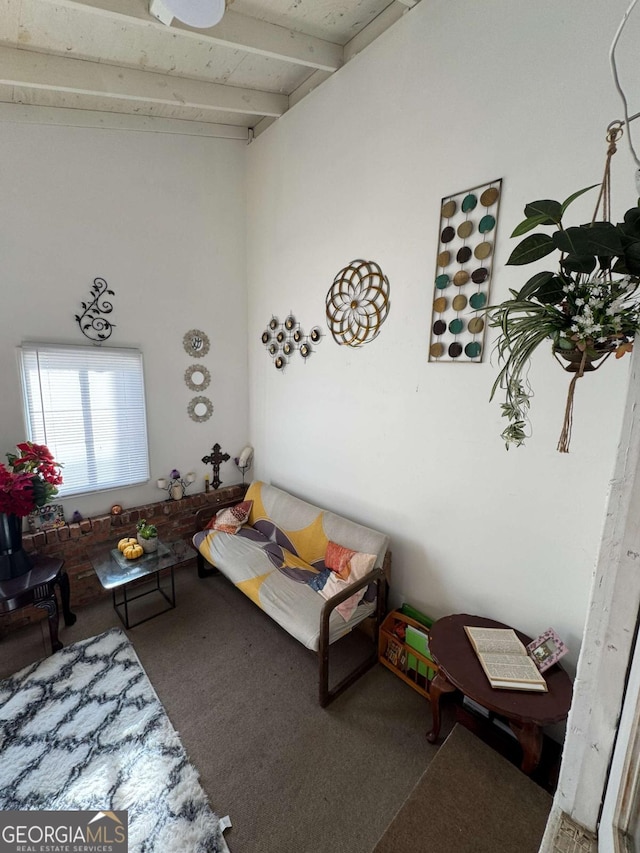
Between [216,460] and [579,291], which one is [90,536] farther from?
[579,291]

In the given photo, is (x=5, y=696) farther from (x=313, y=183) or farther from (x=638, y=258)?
(x=313, y=183)

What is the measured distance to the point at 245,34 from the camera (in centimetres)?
193

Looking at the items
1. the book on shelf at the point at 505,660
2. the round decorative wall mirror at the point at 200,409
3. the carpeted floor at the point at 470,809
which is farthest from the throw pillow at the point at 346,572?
the round decorative wall mirror at the point at 200,409

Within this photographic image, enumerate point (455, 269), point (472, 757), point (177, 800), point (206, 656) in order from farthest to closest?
point (206, 656) < point (455, 269) < point (177, 800) < point (472, 757)

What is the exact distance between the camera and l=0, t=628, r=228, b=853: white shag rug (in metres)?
1.44

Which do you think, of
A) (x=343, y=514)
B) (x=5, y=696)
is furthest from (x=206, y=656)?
(x=343, y=514)

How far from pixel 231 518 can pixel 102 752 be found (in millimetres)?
1565

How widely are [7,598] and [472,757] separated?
241 centimetres

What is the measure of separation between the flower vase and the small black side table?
4 cm

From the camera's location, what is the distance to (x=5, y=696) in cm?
195

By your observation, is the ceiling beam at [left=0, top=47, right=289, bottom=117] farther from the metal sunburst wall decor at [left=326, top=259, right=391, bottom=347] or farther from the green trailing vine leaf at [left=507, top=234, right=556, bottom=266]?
the green trailing vine leaf at [left=507, top=234, right=556, bottom=266]

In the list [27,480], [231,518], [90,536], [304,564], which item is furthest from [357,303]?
[90,536]

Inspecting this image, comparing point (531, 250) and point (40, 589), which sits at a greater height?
point (531, 250)

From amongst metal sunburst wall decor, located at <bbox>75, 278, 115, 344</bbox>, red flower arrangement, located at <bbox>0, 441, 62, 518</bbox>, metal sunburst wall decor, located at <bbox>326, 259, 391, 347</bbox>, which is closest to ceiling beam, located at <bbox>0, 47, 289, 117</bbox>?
metal sunburst wall decor, located at <bbox>75, 278, 115, 344</bbox>
